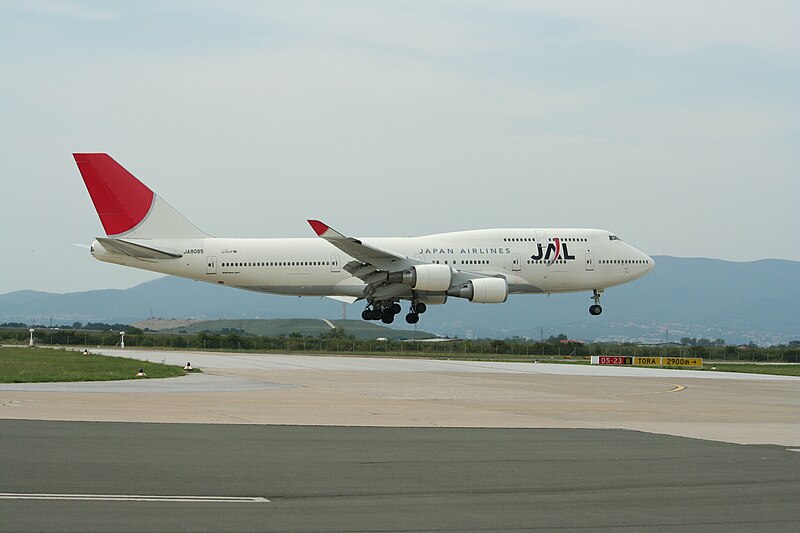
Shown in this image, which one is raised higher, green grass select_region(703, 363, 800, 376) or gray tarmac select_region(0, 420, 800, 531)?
green grass select_region(703, 363, 800, 376)

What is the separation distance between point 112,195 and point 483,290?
1785 cm

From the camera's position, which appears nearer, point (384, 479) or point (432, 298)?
point (384, 479)

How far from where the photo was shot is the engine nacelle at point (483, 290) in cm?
4897

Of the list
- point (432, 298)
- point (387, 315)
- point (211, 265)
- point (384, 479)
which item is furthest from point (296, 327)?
point (384, 479)

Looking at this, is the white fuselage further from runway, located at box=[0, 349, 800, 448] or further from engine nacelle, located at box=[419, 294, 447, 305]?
runway, located at box=[0, 349, 800, 448]

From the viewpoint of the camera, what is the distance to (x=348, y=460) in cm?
1298

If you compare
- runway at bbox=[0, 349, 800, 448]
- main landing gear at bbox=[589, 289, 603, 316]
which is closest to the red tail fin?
runway at bbox=[0, 349, 800, 448]

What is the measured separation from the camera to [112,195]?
2025 inches

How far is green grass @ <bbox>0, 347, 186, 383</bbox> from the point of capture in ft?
84.9

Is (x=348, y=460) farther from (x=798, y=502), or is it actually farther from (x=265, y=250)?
(x=265, y=250)

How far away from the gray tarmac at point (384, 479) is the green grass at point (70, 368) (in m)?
10.6

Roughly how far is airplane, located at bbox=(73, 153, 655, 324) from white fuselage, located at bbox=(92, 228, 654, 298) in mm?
46

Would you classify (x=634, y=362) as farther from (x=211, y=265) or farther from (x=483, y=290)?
(x=211, y=265)

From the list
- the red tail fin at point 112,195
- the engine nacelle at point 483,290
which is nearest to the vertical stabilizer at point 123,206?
the red tail fin at point 112,195
